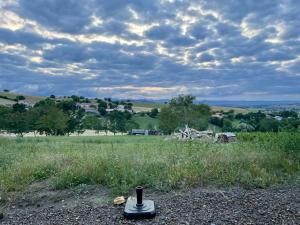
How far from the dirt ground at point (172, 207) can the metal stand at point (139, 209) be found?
0.08 meters

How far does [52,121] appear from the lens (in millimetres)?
45094

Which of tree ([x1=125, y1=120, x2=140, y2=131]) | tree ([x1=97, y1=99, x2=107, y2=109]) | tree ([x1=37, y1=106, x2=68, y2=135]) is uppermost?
tree ([x1=97, y1=99, x2=107, y2=109])

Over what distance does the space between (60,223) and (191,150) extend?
4.47m

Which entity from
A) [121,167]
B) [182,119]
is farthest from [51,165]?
[182,119]

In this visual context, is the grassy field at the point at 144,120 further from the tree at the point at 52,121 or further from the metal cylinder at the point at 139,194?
the metal cylinder at the point at 139,194

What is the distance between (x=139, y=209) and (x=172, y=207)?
555mm

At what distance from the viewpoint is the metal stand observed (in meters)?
4.45

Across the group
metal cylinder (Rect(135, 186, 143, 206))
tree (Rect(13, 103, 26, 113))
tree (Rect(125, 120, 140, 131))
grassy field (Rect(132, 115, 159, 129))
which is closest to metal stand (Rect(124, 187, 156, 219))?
metal cylinder (Rect(135, 186, 143, 206))

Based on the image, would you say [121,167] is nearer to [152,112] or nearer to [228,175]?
[228,175]

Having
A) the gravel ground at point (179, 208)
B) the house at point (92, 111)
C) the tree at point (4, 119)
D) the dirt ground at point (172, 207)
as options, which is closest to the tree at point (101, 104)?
the house at point (92, 111)

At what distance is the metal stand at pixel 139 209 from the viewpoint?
175 inches

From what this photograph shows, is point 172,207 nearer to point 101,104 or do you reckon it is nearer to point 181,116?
point 181,116

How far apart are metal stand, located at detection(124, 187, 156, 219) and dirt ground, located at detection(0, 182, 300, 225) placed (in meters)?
0.08

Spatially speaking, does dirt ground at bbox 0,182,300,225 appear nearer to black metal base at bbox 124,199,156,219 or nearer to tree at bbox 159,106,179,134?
black metal base at bbox 124,199,156,219
